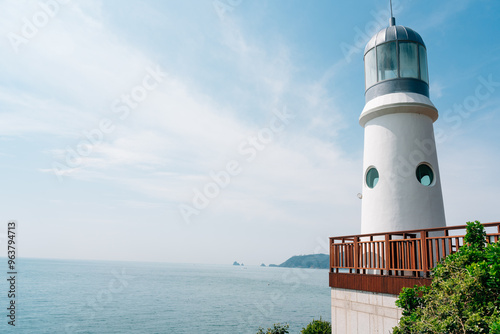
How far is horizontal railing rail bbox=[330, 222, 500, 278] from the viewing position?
21.1 ft

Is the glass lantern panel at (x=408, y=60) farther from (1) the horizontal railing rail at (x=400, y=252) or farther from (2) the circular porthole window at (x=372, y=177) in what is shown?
(1) the horizontal railing rail at (x=400, y=252)

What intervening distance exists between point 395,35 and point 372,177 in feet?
13.4

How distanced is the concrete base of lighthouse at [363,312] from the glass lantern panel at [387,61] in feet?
20.0

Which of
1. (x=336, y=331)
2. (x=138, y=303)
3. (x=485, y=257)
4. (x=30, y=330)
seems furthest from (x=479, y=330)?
(x=138, y=303)

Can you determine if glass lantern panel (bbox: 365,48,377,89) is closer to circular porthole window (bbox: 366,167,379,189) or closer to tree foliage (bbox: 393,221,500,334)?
circular porthole window (bbox: 366,167,379,189)

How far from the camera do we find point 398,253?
24.5 ft

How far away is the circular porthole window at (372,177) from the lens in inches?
403

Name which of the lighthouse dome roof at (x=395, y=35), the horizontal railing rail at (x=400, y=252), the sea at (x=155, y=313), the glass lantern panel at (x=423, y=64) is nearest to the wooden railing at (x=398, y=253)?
the horizontal railing rail at (x=400, y=252)

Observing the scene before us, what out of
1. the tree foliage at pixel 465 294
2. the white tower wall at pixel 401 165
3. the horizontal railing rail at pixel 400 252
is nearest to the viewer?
the tree foliage at pixel 465 294

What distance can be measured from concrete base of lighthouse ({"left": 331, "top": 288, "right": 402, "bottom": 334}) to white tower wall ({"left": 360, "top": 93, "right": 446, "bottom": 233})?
231 centimetres

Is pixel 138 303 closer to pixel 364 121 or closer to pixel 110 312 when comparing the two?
pixel 110 312

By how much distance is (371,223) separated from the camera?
32.6 feet

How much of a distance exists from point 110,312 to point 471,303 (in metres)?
50.8

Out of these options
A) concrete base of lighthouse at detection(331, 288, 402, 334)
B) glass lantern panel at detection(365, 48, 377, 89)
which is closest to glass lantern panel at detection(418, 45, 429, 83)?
glass lantern panel at detection(365, 48, 377, 89)
